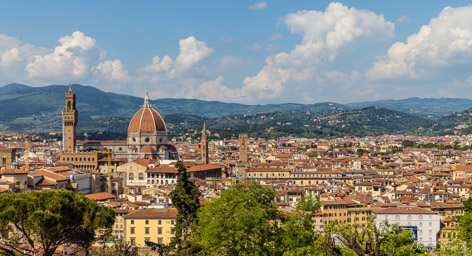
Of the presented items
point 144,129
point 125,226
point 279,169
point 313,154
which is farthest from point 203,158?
point 125,226

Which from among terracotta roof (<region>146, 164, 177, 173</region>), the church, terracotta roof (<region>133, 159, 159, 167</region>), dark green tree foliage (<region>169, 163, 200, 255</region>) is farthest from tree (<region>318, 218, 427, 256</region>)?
the church

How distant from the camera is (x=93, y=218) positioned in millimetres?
30047

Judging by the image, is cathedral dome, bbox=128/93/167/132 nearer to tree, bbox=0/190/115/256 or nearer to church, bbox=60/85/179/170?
church, bbox=60/85/179/170

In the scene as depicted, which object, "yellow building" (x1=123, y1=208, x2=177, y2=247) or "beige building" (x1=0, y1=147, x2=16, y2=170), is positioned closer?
"yellow building" (x1=123, y1=208, x2=177, y2=247)

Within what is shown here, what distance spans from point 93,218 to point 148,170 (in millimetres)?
51749

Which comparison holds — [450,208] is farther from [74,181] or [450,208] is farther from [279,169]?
[74,181]

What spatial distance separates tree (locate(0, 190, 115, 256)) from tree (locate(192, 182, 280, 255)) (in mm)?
5318

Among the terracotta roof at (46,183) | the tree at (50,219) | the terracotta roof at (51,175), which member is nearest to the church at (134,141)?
the terracotta roof at (51,175)

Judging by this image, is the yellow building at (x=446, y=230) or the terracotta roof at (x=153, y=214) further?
the yellow building at (x=446, y=230)

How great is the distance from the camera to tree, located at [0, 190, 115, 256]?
2781cm

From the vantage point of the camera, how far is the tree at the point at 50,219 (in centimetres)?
2781

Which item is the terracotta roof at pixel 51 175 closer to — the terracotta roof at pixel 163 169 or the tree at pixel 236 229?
the terracotta roof at pixel 163 169

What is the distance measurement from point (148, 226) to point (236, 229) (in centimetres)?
1786

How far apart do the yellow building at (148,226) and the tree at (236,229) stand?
1390 centimetres
